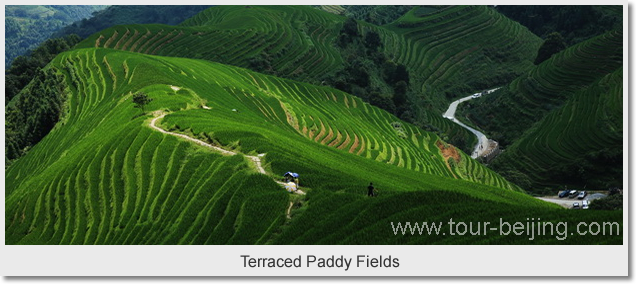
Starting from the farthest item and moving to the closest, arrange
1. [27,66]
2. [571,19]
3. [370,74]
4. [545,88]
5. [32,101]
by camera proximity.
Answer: [571,19] → [370,74] → [545,88] → [27,66] → [32,101]

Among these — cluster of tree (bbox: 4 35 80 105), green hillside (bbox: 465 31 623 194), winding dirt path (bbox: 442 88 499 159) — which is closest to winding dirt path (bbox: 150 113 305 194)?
green hillside (bbox: 465 31 623 194)

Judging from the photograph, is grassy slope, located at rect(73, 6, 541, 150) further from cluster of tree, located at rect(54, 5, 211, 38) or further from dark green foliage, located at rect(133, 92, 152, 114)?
cluster of tree, located at rect(54, 5, 211, 38)

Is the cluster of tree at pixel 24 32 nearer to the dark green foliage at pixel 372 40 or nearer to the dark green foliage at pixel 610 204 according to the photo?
the dark green foliage at pixel 372 40

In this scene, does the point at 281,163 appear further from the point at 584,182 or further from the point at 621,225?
the point at 584,182

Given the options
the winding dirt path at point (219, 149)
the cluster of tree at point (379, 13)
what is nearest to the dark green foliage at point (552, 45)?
the cluster of tree at point (379, 13)

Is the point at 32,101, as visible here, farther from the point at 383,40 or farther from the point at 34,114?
the point at 383,40

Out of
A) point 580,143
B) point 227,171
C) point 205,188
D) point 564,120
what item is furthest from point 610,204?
point 564,120
